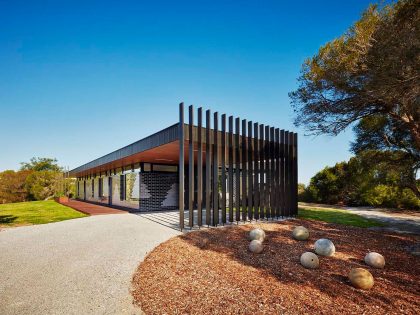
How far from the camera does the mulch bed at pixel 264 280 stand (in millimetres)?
3975

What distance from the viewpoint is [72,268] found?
552 centimetres

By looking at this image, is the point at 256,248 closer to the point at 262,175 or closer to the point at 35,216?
the point at 262,175

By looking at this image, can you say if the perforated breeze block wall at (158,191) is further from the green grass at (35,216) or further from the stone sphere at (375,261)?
the stone sphere at (375,261)

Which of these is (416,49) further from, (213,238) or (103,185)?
(103,185)

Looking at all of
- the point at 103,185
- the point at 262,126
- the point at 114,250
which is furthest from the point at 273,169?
the point at 103,185

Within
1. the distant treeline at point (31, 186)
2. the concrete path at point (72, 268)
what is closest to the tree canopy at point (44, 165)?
the distant treeline at point (31, 186)

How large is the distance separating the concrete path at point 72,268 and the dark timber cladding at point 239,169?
2.05 m

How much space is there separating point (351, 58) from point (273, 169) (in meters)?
5.98

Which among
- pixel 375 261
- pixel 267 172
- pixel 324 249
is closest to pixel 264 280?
pixel 324 249

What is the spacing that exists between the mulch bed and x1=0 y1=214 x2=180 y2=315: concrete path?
446 millimetres

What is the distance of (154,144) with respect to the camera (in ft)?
37.6

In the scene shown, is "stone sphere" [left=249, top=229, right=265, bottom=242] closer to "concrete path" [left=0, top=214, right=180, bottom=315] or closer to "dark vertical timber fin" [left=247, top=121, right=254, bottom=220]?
"concrete path" [left=0, top=214, right=180, bottom=315]

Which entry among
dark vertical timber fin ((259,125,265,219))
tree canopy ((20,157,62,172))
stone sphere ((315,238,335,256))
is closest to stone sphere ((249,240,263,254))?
stone sphere ((315,238,335,256))

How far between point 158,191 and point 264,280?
43.7 ft
